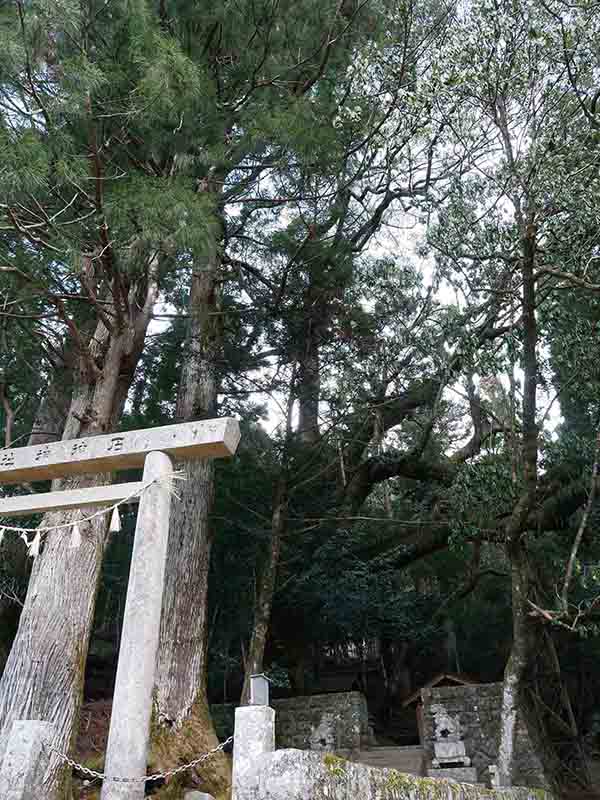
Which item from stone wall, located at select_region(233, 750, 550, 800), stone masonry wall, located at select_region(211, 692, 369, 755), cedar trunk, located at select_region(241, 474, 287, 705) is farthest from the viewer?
stone masonry wall, located at select_region(211, 692, 369, 755)

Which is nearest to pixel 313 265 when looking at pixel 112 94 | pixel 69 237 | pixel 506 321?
pixel 506 321

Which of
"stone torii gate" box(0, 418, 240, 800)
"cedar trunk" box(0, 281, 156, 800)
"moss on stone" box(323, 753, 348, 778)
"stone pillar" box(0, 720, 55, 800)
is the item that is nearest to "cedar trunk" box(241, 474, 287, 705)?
"cedar trunk" box(0, 281, 156, 800)

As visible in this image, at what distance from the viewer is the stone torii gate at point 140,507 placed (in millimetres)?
3234

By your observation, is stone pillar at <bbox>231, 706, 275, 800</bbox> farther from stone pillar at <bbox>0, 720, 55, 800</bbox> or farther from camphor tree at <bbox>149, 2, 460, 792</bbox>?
camphor tree at <bbox>149, 2, 460, 792</bbox>

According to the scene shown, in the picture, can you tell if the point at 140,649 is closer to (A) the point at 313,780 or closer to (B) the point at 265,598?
(A) the point at 313,780

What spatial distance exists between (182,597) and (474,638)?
750 cm

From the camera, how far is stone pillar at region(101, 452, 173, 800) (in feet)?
10.5

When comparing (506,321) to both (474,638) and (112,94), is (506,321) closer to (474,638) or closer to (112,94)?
(112,94)

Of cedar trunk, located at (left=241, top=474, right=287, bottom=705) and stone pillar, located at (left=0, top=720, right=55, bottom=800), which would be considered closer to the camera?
stone pillar, located at (left=0, top=720, right=55, bottom=800)

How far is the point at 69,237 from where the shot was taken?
15.2 feet

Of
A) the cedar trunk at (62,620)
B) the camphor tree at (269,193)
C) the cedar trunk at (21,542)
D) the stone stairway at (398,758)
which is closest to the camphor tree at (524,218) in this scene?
the camphor tree at (269,193)

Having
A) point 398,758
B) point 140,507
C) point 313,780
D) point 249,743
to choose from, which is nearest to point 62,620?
point 140,507

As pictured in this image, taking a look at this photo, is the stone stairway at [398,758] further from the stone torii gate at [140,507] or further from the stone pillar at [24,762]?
the stone pillar at [24,762]

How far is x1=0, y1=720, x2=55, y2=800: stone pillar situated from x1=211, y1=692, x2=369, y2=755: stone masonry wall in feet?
15.7
